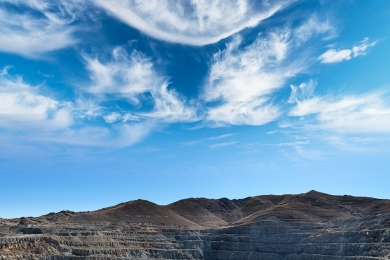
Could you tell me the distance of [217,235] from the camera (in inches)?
4031

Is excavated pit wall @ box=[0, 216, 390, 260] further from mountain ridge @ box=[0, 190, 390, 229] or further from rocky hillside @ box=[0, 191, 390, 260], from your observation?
mountain ridge @ box=[0, 190, 390, 229]

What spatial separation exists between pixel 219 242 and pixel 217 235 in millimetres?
4900

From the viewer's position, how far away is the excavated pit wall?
69500 mm

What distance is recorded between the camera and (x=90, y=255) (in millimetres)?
77688

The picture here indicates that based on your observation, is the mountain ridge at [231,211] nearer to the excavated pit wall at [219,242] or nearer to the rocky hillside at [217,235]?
the rocky hillside at [217,235]

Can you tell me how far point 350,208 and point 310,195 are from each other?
74.0ft

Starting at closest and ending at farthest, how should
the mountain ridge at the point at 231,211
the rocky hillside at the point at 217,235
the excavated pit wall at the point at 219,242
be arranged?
the excavated pit wall at the point at 219,242 < the rocky hillside at the point at 217,235 < the mountain ridge at the point at 231,211

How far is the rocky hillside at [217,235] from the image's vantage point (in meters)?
71.6

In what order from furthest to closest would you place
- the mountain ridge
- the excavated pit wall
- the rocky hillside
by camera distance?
the mountain ridge, the rocky hillside, the excavated pit wall

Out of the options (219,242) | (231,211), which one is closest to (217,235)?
(219,242)

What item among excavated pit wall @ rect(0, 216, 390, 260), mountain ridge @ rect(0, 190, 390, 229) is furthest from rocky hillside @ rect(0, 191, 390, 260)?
mountain ridge @ rect(0, 190, 390, 229)

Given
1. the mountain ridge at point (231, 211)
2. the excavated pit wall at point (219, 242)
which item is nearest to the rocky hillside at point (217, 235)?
the excavated pit wall at point (219, 242)

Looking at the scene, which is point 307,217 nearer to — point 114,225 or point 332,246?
point 332,246

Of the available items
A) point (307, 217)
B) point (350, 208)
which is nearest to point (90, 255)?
point (307, 217)
